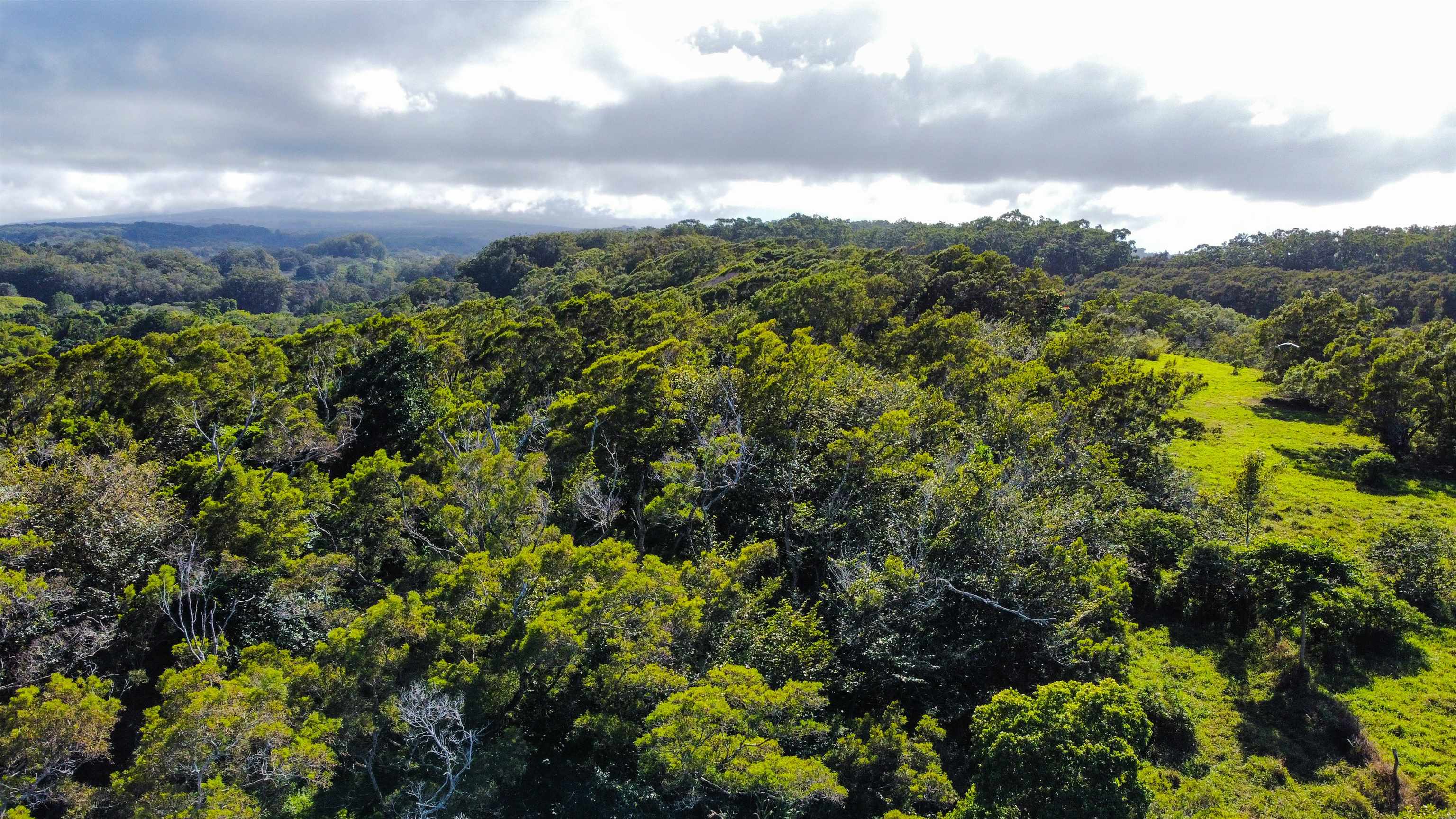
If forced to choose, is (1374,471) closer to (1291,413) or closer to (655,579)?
(1291,413)

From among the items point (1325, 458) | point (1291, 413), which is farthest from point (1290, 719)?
point (1291, 413)

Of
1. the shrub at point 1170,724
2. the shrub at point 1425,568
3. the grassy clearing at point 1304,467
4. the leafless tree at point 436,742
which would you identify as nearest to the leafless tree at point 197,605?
the leafless tree at point 436,742

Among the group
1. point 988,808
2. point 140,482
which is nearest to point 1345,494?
point 988,808

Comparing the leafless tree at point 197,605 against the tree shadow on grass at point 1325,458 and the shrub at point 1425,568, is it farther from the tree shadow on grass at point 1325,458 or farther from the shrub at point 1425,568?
the tree shadow on grass at point 1325,458

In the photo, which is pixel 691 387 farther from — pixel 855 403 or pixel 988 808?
pixel 988 808

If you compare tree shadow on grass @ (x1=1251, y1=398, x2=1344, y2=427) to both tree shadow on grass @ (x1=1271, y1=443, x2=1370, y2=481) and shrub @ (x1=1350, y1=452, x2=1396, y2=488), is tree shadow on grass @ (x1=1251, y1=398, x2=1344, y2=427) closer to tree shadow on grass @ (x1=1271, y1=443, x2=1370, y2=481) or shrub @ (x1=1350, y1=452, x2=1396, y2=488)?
tree shadow on grass @ (x1=1271, y1=443, x2=1370, y2=481)

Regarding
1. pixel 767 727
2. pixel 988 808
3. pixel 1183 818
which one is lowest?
pixel 1183 818

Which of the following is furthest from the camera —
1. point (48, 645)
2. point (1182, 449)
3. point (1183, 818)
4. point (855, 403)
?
point (1182, 449)
